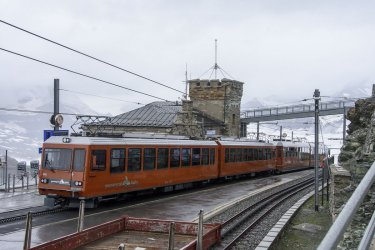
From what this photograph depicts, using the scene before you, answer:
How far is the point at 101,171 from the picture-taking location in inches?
667

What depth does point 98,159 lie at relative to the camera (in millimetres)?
16875

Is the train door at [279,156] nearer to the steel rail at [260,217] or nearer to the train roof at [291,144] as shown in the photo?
the train roof at [291,144]

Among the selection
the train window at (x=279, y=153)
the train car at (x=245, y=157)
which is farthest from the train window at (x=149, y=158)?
the train window at (x=279, y=153)

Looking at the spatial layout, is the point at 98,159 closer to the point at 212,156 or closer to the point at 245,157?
the point at 212,156

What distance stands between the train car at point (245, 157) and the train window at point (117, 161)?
10.5 metres

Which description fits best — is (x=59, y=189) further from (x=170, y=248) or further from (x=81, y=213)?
(x=170, y=248)

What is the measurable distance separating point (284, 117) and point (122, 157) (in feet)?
143

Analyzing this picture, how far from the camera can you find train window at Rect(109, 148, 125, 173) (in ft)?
57.4

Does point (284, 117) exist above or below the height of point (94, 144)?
above

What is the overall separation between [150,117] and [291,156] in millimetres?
12658

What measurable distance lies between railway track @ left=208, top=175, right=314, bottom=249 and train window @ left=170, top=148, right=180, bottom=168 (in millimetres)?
3462

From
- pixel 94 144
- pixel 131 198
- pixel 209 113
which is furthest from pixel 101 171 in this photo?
pixel 209 113

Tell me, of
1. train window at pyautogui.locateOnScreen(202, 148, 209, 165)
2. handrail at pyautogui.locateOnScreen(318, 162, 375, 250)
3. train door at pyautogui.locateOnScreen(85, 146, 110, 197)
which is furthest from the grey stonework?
train window at pyautogui.locateOnScreen(202, 148, 209, 165)

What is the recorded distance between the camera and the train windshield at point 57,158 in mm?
16828
